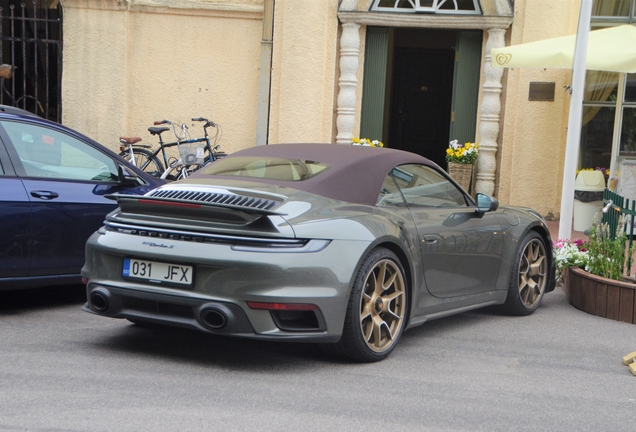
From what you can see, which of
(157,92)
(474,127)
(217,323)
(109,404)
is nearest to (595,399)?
(217,323)

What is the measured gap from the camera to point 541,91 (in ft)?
42.1

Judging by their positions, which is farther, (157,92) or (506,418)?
(157,92)

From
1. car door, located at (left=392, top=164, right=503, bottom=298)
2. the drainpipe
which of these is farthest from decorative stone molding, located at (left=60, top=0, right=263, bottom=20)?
car door, located at (left=392, top=164, right=503, bottom=298)

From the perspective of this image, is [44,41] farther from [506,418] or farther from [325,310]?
[506,418]

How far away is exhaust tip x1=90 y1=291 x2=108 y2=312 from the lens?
5086mm

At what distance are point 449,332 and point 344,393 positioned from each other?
193cm

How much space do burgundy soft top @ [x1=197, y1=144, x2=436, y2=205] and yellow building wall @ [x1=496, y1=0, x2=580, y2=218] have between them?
719cm

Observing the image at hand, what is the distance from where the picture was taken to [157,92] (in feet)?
45.9

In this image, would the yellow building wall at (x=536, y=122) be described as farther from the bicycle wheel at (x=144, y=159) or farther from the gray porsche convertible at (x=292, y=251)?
the gray porsche convertible at (x=292, y=251)

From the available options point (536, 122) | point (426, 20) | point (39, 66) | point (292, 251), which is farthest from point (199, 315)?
point (39, 66)

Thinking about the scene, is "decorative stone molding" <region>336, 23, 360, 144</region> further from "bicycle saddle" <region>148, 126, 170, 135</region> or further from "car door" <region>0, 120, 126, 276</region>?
"car door" <region>0, 120, 126, 276</region>

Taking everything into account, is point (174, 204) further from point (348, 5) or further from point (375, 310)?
point (348, 5)

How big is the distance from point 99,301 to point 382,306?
165cm

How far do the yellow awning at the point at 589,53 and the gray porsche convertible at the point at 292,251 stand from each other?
4488 millimetres
